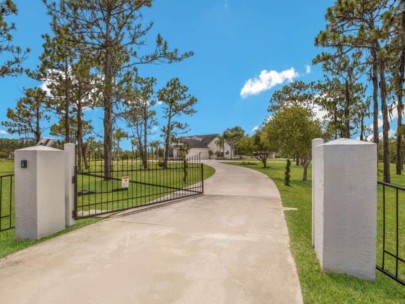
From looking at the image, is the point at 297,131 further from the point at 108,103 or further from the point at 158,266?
the point at 158,266

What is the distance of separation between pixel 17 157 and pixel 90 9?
440 inches

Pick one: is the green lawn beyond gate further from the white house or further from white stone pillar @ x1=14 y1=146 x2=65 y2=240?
the white house

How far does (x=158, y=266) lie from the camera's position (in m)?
3.25

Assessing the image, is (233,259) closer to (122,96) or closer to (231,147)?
(122,96)

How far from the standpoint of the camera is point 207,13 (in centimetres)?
1209

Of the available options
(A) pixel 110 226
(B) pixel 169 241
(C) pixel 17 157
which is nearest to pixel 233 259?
(B) pixel 169 241

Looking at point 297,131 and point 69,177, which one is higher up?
point 297,131

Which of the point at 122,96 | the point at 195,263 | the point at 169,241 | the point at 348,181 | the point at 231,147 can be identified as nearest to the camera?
the point at 348,181

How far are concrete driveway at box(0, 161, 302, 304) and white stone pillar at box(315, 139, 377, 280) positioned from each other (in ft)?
2.06

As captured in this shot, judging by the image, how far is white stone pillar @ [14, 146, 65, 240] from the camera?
4.34 m

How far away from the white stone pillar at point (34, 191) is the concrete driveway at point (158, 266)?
463mm

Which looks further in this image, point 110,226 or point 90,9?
point 90,9

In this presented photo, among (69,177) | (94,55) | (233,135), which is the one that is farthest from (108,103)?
(233,135)

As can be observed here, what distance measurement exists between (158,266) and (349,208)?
2460 millimetres
